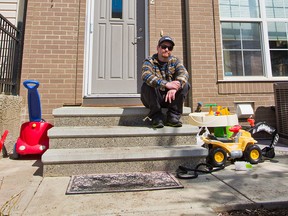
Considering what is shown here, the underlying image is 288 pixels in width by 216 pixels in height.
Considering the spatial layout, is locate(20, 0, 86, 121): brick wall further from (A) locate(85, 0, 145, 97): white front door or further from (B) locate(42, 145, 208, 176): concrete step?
(B) locate(42, 145, 208, 176): concrete step

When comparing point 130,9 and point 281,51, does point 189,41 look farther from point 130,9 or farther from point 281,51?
point 281,51

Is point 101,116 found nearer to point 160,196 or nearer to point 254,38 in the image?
point 160,196

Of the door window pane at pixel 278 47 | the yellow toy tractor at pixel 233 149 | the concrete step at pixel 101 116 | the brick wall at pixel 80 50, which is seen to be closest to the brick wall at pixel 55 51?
the brick wall at pixel 80 50

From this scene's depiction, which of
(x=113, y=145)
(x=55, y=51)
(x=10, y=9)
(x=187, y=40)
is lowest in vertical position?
(x=113, y=145)

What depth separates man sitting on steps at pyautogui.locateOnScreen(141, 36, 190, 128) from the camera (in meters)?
2.41

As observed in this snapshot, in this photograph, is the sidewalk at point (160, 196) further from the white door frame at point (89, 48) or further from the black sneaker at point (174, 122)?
the white door frame at point (89, 48)

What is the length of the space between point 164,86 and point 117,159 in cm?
94

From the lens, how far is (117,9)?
14.8 feet

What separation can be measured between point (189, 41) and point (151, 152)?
107 inches

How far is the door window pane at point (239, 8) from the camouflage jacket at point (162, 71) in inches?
96.1

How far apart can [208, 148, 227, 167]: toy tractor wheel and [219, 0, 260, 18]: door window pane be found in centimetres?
313

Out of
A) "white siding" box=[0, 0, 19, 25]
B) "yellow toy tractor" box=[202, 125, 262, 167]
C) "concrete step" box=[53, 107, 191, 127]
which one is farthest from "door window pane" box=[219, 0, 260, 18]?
"white siding" box=[0, 0, 19, 25]

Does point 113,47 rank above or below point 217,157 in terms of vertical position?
above

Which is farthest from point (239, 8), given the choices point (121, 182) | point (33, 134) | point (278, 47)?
point (33, 134)
